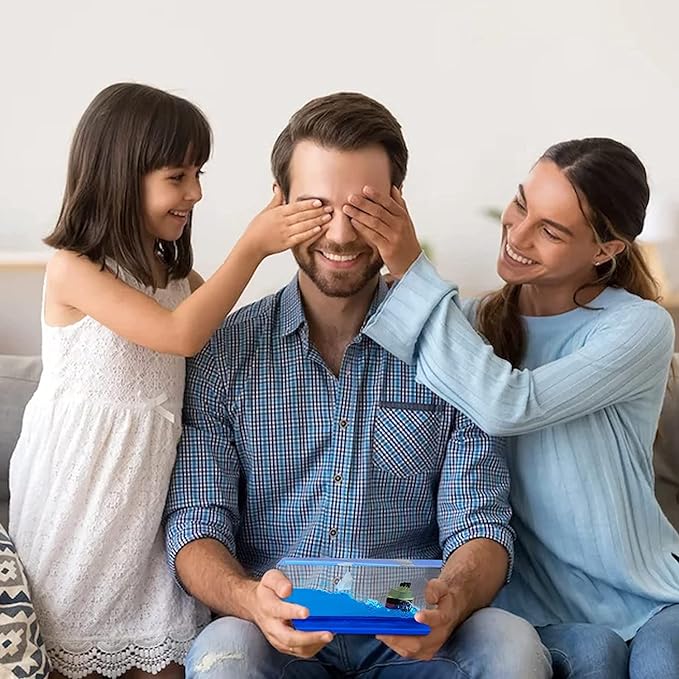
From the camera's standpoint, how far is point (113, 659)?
1655mm

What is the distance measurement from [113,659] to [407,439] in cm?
57

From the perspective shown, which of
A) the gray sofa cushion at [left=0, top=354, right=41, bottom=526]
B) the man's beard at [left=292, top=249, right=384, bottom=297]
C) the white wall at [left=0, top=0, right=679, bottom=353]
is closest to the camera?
the man's beard at [left=292, top=249, right=384, bottom=297]

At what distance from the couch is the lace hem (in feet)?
1.67

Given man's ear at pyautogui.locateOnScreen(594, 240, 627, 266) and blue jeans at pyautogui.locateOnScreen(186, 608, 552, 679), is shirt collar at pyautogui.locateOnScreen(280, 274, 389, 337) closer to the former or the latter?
man's ear at pyautogui.locateOnScreen(594, 240, 627, 266)

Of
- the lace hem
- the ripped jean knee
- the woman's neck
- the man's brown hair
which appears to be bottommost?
the lace hem

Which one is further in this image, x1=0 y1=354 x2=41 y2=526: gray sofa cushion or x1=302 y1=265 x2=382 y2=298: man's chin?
x1=0 y1=354 x2=41 y2=526: gray sofa cushion

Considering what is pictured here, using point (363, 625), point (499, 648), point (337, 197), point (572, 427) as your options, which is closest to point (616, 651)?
point (499, 648)

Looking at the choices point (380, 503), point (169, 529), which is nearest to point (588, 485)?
point (380, 503)

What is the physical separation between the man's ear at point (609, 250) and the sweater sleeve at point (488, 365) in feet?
0.47

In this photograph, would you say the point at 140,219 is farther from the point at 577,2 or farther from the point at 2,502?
the point at 577,2

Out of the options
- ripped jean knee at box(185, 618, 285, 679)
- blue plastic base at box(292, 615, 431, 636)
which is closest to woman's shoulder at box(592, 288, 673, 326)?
blue plastic base at box(292, 615, 431, 636)

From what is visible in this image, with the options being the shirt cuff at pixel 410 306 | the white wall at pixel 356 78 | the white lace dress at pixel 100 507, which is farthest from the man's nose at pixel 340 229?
the white wall at pixel 356 78

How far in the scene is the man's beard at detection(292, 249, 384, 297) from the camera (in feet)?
5.67

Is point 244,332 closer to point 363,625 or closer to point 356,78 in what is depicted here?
point 363,625
